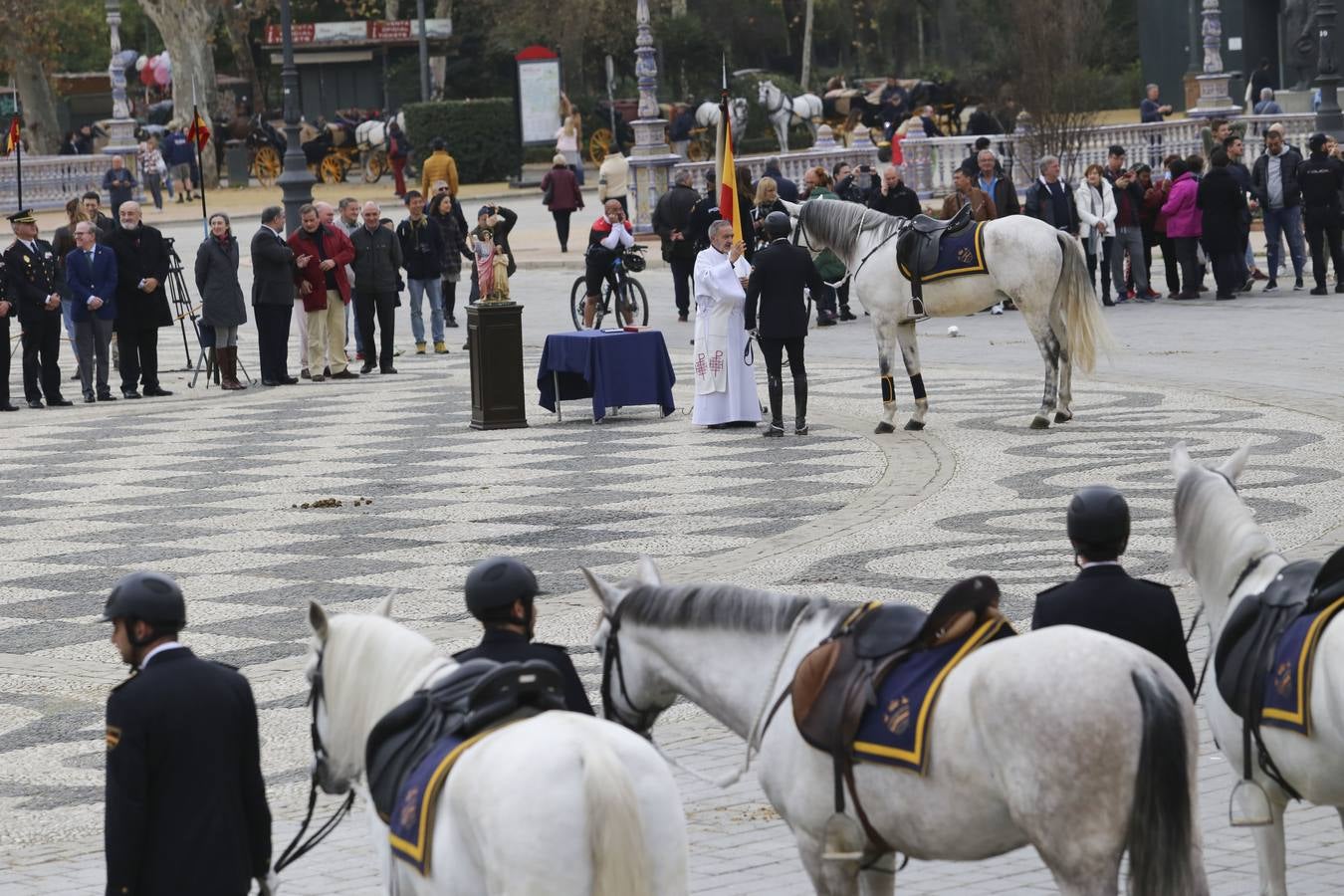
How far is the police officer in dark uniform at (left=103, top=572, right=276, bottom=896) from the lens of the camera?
559 cm

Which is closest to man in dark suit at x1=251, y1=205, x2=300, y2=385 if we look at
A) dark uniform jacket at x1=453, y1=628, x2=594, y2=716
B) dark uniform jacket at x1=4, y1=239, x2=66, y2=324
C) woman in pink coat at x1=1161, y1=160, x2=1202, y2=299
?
dark uniform jacket at x1=4, y1=239, x2=66, y2=324

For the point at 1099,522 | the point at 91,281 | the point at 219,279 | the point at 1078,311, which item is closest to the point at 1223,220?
the point at 1078,311

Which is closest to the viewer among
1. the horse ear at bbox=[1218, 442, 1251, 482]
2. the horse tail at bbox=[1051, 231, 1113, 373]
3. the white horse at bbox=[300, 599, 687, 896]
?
the white horse at bbox=[300, 599, 687, 896]

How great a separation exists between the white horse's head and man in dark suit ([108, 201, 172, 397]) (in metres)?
17.5

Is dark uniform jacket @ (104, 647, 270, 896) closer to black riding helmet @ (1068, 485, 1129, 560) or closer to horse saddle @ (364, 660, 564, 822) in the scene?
horse saddle @ (364, 660, 564, 822)

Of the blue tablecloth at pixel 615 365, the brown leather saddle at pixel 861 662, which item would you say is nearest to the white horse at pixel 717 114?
the blue tablecloth at pixel 615 365

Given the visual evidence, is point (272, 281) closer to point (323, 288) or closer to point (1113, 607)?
point (323, 288)

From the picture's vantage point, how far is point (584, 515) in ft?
49.6

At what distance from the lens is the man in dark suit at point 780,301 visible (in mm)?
18266

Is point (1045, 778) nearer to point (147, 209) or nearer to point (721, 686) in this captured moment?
point (721, 686)

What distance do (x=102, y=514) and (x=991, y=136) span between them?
85.9 feet

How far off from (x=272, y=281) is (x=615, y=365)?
515 centimetres

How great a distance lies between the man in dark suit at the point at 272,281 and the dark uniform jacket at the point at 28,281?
2.17m

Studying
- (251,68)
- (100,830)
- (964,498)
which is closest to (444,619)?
(100,830)
